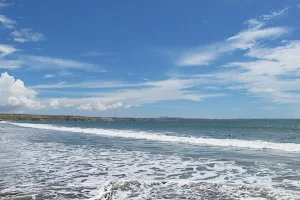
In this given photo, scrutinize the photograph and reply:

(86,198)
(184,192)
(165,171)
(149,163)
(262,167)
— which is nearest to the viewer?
(86,198)

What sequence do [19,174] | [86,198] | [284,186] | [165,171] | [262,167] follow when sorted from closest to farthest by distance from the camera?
[86,198] < [284,186] < [19,174] < [165,171] < [262,167]

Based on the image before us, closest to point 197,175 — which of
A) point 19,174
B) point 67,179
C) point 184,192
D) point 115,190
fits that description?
point 184,192

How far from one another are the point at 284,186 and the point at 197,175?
3.84 meters

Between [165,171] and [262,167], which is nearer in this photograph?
[165,171]

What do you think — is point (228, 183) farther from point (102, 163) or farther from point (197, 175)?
point (102, 163)

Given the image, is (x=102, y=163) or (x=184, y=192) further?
(x=102, y=163)

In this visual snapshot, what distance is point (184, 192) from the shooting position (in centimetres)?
1137

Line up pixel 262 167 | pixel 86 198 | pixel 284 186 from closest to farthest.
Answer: pixel 86 198
pixel 284 186
pixel 262 167

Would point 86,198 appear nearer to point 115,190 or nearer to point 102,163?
point 115,190

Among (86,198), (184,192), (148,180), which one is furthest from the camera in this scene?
(148,180)

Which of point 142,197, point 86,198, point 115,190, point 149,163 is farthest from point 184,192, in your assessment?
point 149,163

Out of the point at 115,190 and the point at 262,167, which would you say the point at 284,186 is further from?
the point at 115,190

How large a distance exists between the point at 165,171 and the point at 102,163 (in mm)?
4268

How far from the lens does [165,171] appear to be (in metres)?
15.9
